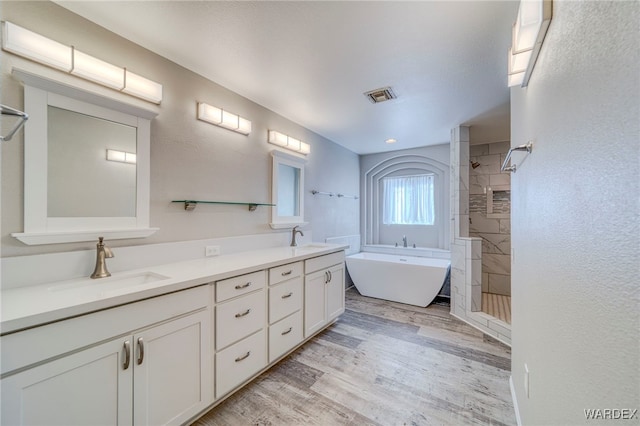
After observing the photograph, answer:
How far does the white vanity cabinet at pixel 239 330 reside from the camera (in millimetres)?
1617

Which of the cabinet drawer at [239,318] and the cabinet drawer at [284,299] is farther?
the cabinet drawer at [284,299]

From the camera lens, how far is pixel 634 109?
42cm

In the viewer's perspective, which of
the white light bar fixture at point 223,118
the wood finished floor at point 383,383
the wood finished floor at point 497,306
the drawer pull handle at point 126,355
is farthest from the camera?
the wood finished floor at point 497,306

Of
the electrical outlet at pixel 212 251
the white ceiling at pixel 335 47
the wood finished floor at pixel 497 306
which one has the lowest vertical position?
the wood finished floor at pixel 497 306

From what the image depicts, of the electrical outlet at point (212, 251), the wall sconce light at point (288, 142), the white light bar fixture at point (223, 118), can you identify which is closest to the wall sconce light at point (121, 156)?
the white light bar fixture at point (223, 118)

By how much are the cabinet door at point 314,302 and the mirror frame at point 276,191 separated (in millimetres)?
734

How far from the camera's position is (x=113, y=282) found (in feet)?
4.80

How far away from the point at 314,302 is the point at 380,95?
7.01 ft

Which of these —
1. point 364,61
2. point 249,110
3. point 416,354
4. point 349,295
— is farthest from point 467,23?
point 349,295

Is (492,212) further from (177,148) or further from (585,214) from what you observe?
(177,148)

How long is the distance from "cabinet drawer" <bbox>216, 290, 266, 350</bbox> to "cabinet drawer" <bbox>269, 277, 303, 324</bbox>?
97mm

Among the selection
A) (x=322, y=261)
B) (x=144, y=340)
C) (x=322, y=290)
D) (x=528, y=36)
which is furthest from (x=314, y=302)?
(x=528, y=36)

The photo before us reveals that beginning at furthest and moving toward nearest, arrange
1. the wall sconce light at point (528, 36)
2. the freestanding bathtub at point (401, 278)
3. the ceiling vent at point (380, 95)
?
the freestanding bathtub at point (401, 278) < the ceiling vent at point (380, 95) < the wall sconce light at point (528, 36)

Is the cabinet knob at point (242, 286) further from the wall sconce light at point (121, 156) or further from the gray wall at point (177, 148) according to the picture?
the wall sconce light at point (121, 156)
